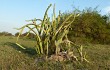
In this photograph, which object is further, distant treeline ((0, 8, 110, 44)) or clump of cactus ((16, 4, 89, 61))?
distant treeline ((0, 8, 110, 44))

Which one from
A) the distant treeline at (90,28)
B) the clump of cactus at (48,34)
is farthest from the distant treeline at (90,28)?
the clump of cactus at (48,34)

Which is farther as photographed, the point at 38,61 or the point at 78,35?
the point at 78,35

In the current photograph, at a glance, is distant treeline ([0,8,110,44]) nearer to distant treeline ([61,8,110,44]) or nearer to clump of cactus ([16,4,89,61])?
distant treeline ([61,8,110,44])

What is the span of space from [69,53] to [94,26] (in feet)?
31.0

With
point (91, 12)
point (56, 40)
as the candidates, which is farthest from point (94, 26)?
point (56, 40)

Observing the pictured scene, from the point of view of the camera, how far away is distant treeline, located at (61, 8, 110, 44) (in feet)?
59.3

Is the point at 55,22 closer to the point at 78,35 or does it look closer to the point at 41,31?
the point at 41,31

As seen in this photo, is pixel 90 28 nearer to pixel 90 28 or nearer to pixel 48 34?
pixel 90 28

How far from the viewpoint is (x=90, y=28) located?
1867 centimetres

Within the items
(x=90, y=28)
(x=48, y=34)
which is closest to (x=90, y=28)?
(x=90, y=28)

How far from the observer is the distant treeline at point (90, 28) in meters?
18.1

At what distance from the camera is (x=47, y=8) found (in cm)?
1005

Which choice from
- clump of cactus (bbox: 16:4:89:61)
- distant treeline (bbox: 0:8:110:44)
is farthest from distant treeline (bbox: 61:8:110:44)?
clump of cactus (bbox: 16:4:89:61)

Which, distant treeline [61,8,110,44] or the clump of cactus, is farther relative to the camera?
distant treeline [61,8,110,44]
